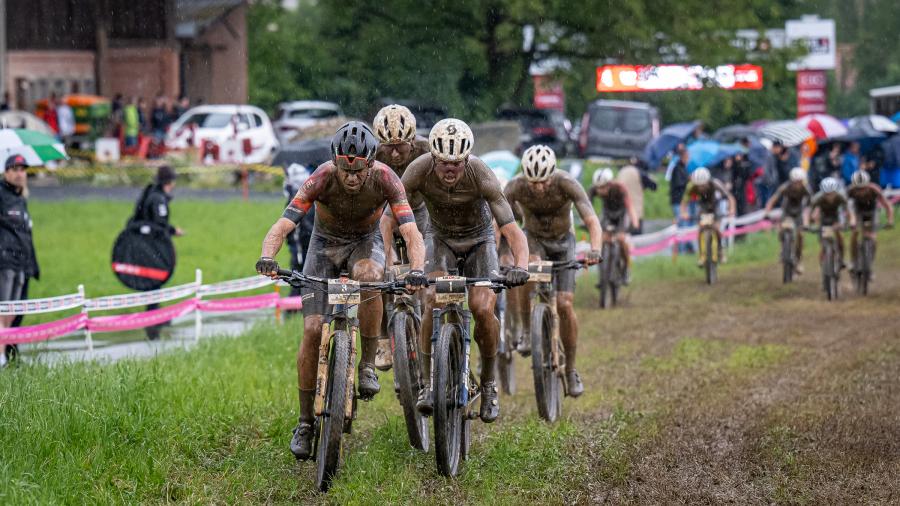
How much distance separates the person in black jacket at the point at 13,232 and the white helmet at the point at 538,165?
4864 mm

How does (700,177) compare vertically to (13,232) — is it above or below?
above

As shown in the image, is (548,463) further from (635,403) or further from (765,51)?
(765,51)

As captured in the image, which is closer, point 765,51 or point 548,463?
point 548,463

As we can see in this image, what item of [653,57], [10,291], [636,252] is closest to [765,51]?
[653,57]

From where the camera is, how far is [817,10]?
66812 millimetres

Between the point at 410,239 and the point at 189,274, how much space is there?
1317cm

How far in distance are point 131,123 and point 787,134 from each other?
16.3 metres

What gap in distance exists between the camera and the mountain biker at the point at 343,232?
868 cm

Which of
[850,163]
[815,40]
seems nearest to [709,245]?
[850,163]

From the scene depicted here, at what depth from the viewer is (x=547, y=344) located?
1161 centimetres

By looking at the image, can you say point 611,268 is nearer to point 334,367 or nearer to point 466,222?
point 466,222

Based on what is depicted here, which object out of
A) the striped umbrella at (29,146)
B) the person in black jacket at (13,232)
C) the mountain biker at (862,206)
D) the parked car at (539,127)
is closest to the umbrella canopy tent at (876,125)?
the parked car at (539,127)

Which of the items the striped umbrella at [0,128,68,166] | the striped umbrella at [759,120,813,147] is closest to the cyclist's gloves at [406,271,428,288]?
the striped umbrella at [0,128,68,166]

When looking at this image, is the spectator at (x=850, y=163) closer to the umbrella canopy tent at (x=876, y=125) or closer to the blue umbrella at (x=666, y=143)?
the umbrella canopy tent at (x=876, y=125)
